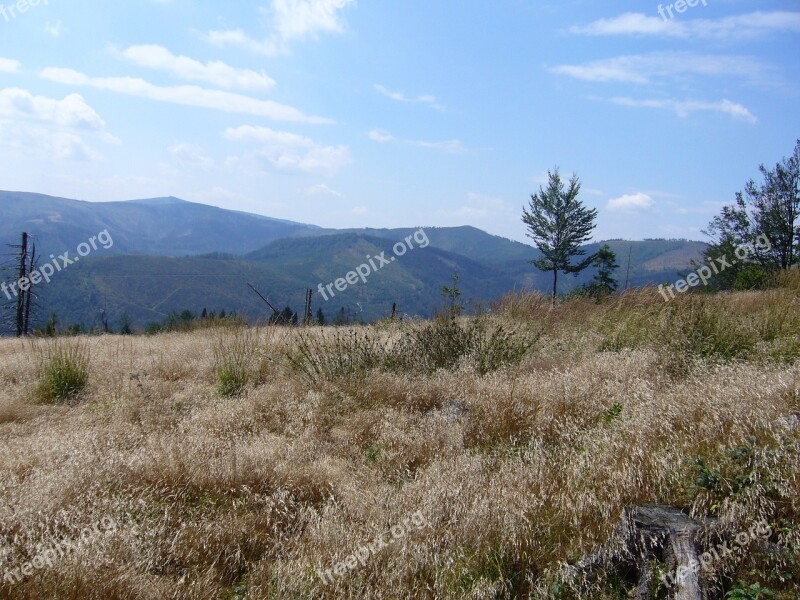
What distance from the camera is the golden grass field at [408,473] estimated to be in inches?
106

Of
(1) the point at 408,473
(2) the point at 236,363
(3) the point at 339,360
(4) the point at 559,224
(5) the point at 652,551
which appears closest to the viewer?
(5) the point at 652,551

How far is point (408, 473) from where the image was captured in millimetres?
4004

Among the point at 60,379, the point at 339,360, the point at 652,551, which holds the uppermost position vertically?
the point at 339,360

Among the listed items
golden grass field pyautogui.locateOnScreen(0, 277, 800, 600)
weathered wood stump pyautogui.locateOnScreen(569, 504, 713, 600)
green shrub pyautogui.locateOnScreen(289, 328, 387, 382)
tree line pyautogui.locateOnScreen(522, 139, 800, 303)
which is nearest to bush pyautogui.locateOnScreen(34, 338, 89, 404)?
golden grass field pyautogui.locateOnScreen(0, 277, 800, 600)

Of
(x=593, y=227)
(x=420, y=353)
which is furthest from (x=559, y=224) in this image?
(x=420, y=353)

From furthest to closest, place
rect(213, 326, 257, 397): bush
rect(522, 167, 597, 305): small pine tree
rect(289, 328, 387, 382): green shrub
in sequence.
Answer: rect(522, 167, 597, 305): small pine tree
rect(213, 326, 257, 397): bush
rect(289, 328, 387, 382): green shrub

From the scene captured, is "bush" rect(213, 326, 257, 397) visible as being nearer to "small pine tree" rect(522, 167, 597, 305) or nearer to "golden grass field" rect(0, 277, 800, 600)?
"golden grass field" rect(0, 277, 800, 600)

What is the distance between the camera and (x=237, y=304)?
182 m

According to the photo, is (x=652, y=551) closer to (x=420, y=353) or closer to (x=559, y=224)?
(x=420, y=353)

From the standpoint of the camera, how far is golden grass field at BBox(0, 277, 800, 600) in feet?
8.82

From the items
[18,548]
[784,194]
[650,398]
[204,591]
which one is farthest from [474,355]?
[784,194]

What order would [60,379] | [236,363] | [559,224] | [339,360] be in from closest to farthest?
1. [339,360]
2. [60,379]
3. [236,363]
4. [559,224]

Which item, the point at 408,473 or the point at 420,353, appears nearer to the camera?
the point at 408,473

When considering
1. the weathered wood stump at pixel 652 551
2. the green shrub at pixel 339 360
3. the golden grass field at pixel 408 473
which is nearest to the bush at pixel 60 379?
the golden grass field at pixel 408 473
